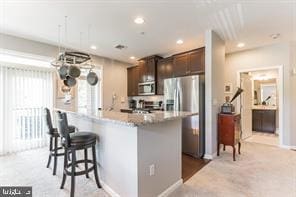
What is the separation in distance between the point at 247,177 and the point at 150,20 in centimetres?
312

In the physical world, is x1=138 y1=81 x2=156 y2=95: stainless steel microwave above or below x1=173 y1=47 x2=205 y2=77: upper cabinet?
below

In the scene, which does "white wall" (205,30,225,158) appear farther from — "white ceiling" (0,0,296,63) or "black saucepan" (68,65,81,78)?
"black saucepan" (68,65,81,78)

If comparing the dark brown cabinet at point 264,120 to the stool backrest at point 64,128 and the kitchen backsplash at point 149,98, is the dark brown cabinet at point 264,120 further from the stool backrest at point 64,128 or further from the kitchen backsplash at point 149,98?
the stool backrest at point 64,128

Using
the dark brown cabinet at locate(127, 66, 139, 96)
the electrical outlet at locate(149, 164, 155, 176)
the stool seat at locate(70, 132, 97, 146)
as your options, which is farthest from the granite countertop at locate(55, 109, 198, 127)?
the dark brown cabinet at locate(127, 66, 139, 96)

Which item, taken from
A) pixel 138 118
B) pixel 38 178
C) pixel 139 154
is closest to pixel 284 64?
pixel 138 118

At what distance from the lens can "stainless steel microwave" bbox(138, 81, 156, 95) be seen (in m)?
5.67

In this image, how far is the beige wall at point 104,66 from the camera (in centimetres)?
374

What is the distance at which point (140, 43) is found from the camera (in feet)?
14.5

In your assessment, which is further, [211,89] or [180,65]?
[180,65]

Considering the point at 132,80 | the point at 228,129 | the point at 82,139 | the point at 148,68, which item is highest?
the point at 148,68

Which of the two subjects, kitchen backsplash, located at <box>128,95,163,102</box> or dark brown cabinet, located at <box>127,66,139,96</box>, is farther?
dark brown cabinet, located at <box>127,66,139,96</box>

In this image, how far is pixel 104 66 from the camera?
5742mm

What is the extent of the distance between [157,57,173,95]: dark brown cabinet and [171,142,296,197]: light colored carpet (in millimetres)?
2632

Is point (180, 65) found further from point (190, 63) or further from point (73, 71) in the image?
point (73, 71)
